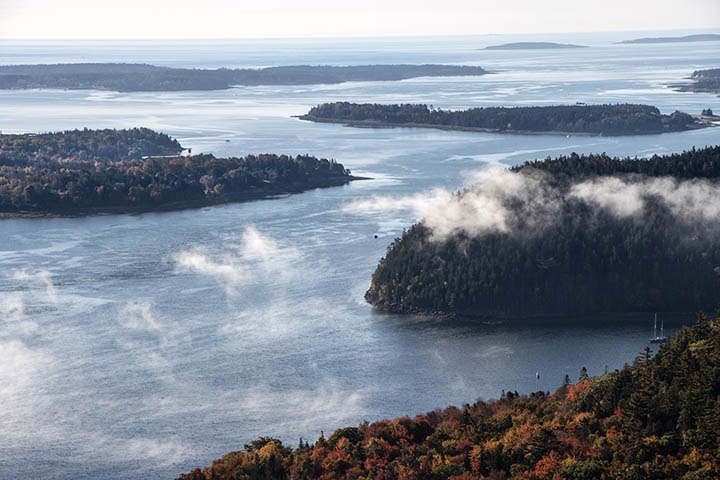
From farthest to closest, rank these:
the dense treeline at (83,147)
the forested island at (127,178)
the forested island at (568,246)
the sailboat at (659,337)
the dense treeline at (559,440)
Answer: the dense treeline at (83,147)
the forested island at (127,178)
the forested island at (568,246)
the sailboat at (659,337)
the dense treeline at (559,440)

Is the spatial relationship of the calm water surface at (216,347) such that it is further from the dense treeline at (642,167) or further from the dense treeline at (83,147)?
the dense treeline at (83,147)

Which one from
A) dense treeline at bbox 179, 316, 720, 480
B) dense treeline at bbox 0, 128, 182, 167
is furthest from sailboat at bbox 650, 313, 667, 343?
dense treeline at bbox 0, 128, 182, 167

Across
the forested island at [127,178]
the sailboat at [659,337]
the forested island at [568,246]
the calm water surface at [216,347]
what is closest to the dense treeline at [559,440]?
the calm water surface at [216,347]

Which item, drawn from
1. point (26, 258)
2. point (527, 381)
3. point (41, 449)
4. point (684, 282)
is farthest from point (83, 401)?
point (684, 282)

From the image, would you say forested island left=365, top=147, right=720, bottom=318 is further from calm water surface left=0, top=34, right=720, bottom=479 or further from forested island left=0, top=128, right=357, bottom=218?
forested island left=0, top=128, right=357, bottom=218

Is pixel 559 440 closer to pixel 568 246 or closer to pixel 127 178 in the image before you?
pixel 568 246

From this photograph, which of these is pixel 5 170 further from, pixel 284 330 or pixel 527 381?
pixel 527 381

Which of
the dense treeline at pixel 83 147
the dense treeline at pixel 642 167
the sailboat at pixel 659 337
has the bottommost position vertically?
the sailboat at pixel 659 337
